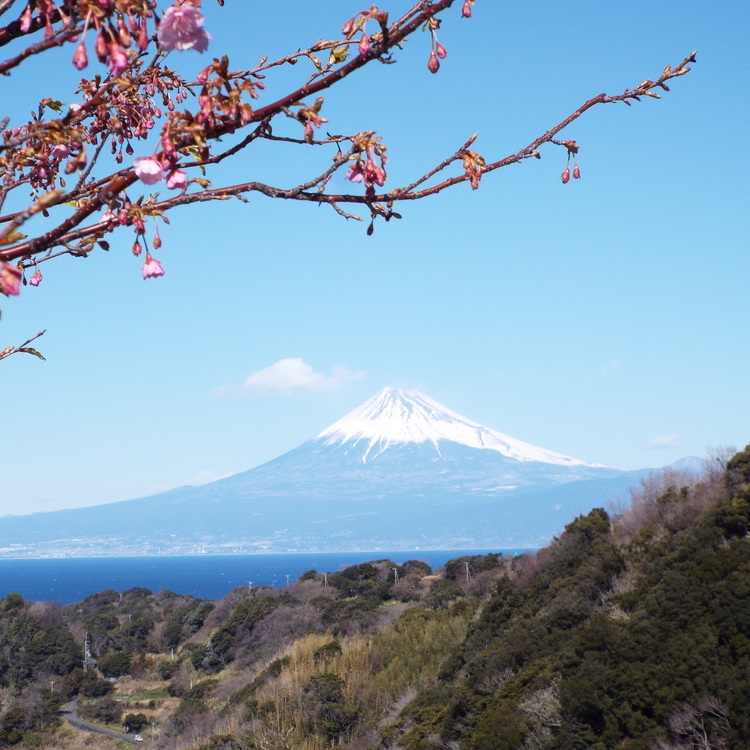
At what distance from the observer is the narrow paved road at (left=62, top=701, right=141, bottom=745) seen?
88.1 ft

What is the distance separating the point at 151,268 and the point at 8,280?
1.26 ft

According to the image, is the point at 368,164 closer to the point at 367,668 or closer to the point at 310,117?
the point at 310,117

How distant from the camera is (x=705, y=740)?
333 inches

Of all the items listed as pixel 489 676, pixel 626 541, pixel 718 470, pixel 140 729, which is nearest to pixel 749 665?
pixel 489 676

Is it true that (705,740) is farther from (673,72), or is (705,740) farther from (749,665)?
(673,72)

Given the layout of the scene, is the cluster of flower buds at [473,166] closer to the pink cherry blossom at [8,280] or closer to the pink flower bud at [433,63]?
the pink flower bud at [433,63]

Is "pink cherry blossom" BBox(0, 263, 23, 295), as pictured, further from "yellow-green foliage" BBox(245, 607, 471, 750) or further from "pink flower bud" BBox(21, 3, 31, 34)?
"yellow-green foliage" BBox(245, 607, 471, 750)

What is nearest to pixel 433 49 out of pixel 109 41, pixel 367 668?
pixel 109 41

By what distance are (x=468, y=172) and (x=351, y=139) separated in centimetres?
28

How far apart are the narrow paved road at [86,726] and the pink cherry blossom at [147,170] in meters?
27.9

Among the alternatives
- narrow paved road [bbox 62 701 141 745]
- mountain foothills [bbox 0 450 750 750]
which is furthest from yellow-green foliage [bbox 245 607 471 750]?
narrow paved road [bbox 62 701 141 745]

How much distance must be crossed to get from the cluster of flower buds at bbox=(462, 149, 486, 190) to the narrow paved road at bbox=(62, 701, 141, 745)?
27857 mm

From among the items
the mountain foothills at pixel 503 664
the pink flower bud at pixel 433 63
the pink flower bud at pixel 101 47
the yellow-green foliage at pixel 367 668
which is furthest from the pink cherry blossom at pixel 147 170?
the yellow-green foliage at pixel 367 668

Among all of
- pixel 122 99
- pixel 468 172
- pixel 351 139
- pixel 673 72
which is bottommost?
pixel 468 172
